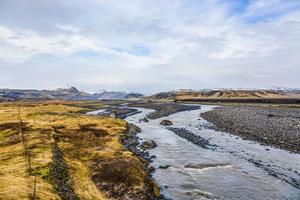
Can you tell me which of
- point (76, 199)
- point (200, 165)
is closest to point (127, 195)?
point (76, 199)

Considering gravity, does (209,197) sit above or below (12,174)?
below

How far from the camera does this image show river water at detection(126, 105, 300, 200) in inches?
1129

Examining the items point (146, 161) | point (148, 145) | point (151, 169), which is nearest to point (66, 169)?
point (151, 169)

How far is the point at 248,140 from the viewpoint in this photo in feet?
181

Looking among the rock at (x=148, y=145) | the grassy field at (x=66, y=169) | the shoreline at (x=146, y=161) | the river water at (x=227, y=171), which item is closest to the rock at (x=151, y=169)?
the shoreline at (x=146, y=161)

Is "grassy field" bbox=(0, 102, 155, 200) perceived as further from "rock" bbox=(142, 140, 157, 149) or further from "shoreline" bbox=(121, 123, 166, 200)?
"rock" bbox=(142, 140, 157, 149)

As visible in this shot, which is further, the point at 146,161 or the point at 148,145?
the point at 148,145

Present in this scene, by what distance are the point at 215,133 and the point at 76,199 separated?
44568 millimetres

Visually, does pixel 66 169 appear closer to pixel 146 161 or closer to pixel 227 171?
pixel 146 161

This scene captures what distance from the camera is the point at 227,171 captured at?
35.9m

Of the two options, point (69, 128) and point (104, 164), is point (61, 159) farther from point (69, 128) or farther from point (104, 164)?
point (69, 128)

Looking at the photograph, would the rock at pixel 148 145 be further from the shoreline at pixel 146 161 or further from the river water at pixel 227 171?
the shoreline at pixel 146 161

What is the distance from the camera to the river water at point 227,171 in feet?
94.1

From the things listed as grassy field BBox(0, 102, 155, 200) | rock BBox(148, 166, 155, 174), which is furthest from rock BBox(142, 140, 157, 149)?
rock BBox(148, 166, 155, 174)
